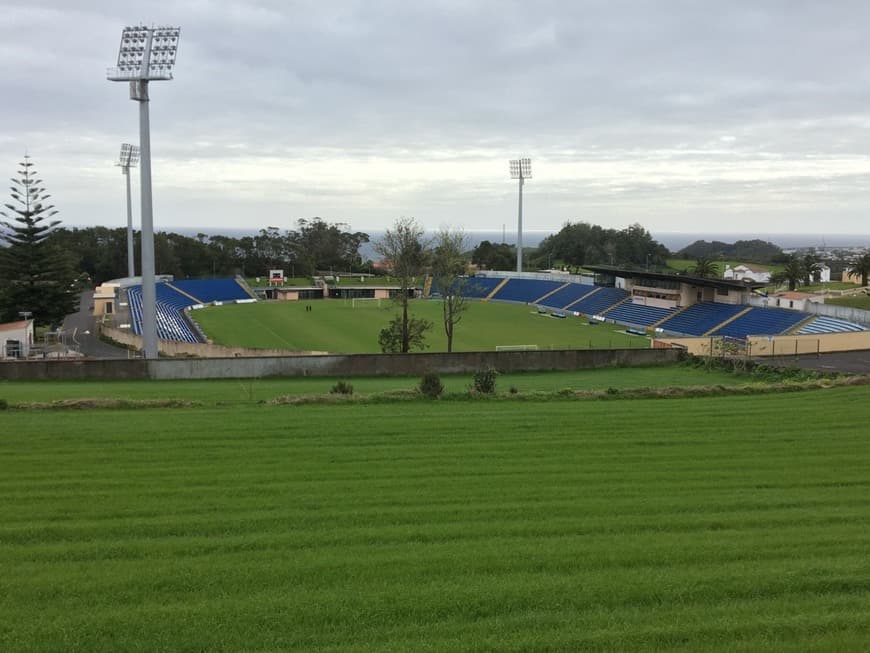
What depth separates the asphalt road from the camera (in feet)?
119

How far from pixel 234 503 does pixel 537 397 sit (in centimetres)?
925

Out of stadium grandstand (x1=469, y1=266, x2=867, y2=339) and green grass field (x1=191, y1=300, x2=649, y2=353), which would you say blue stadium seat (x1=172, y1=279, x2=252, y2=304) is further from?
stadium grandstand (x1=469, y1=266, x2=867, y2=339)

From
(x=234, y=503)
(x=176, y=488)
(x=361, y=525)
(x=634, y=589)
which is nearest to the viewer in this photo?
(x=634, y=589)

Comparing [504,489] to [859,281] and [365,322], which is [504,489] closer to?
[365,322]

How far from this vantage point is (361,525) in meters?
7.70

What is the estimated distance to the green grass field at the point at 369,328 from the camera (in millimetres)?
42469

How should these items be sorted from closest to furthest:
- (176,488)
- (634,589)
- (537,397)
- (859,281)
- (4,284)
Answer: (634,589)
(176,488)
(537,397)
(4,284)
(859,281)

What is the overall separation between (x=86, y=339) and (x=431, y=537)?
4024 cm

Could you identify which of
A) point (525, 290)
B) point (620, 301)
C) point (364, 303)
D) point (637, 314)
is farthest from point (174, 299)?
point (637, 314)

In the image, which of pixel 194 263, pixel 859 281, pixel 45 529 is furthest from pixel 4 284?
pixel 859 281

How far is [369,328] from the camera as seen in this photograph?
51.3 meters

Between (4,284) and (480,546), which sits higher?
(4,284)

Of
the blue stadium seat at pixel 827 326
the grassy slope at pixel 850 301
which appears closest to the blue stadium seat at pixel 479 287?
the grassy slope at pixel 850 301

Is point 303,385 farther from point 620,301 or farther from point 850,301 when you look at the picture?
point 850,301
